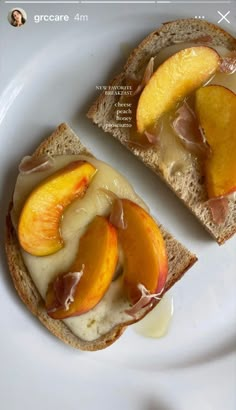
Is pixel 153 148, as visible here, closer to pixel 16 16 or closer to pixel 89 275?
pixel 89 275

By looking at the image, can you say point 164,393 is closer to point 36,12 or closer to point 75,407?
point 75,407

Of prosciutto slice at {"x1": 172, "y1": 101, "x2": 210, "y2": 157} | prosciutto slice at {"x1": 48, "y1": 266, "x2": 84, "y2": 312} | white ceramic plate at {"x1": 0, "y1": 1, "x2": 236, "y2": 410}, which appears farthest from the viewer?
white ceramic plate at {"x1": 0, "y1": 1, "x2": 236, "y2": 410}

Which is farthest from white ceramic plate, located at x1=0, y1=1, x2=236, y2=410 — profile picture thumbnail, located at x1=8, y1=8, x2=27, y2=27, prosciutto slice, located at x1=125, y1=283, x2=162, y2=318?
prosciutto slice, located at x1=125, y1=283, x2=162, y2=318

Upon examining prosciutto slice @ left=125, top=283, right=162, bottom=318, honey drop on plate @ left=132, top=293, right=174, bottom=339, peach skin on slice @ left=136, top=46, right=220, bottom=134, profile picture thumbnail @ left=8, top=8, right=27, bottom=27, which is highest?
profile picture thumbnail @ left=8, top=8, right=27, bottom=27

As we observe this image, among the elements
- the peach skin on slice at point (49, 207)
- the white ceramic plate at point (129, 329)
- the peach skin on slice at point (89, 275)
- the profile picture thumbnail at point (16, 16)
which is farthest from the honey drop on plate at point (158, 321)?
the profile picture thumbnail at point (16, 16)

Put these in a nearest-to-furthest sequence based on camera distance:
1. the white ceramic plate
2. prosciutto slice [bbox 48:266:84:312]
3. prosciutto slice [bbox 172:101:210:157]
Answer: prosciutto slice [bbox 48:266:84:312]
prosciutto slice [bbox 172:101:210:157]
the white ceramic plate

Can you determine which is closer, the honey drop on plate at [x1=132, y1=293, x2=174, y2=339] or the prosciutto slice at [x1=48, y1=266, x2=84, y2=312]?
the prosciutto slice at [x1=48, y1=266, x2=84, y2=312]

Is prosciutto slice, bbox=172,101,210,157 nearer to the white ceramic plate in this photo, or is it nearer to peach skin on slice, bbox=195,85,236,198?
peach skin on slice, bbox=195,85,236,198
